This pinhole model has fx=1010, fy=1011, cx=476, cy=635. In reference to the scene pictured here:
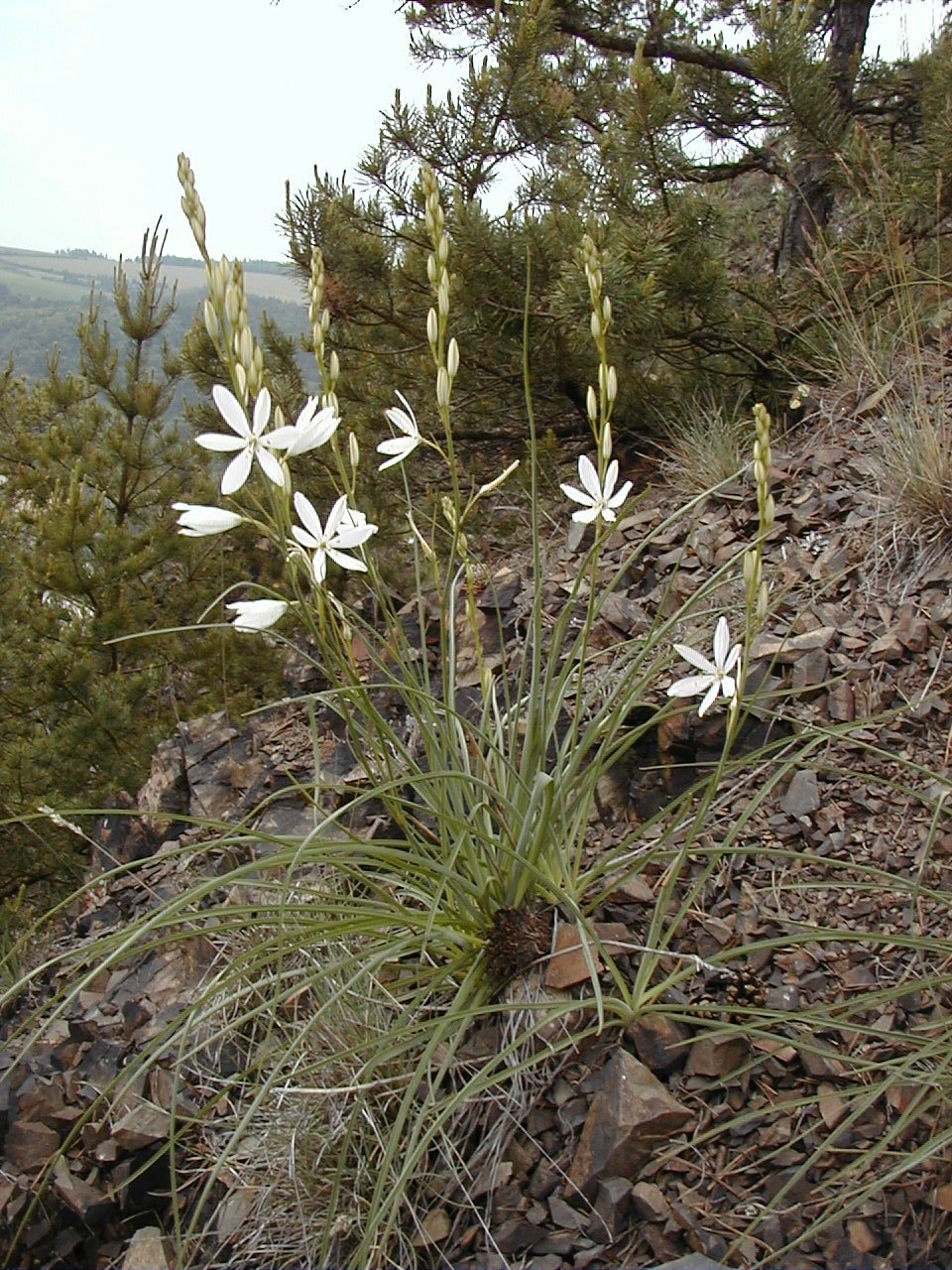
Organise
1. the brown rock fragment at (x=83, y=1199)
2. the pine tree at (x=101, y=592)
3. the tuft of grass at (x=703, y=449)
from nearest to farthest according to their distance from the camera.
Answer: the brown rock fragment at (x=83, y=1199) < the tuft of grass at (x=703, y=449) < the pine tree at (x=101, y=592)

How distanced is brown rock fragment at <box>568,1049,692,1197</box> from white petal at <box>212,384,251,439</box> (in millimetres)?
1403

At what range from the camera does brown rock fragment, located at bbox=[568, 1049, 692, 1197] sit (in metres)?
1.86

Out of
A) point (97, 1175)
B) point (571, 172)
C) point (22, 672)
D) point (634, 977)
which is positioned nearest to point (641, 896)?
point (634, 977)

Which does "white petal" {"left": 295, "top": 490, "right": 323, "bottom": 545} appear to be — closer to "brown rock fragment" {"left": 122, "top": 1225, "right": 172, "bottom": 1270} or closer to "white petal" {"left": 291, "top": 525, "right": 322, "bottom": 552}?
"white petal" {"left": 291, "top": 525, "right": 322, "bottom": 552}

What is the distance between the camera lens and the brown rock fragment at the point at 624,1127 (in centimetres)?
186

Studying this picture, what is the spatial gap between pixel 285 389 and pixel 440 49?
2.13 m

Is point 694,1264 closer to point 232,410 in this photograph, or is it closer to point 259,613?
point 259,613

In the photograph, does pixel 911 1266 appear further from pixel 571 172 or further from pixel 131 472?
pixel 131 472

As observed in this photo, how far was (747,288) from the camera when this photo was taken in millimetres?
4551

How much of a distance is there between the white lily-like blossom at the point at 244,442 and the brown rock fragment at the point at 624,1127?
1311 millimetres

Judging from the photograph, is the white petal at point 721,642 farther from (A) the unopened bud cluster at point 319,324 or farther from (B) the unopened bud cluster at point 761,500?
(A) the unopened bud cluster at point 319,324

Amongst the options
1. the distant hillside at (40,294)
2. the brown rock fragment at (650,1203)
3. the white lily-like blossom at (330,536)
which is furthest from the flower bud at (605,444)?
→ the distant hillside at (40,294)

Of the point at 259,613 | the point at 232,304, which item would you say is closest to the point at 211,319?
the point at 232,304

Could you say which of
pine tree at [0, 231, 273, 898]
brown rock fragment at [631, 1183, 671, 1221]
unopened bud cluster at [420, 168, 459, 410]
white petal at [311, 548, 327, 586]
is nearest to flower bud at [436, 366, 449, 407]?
unopened bud cluster at [420, 168, 459, 410]
